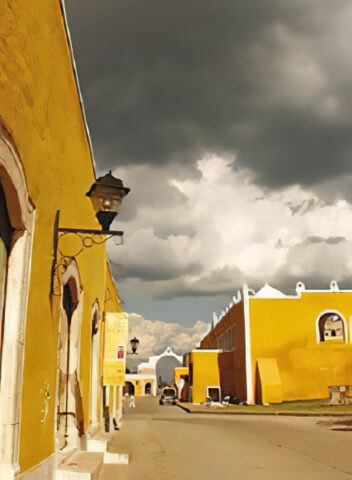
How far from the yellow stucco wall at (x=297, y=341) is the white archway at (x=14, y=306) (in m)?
27.1

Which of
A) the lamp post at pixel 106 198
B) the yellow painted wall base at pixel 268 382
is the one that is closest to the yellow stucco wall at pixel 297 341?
the yellow painted wall base at pixel 268 382

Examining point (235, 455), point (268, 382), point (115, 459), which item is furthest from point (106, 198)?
point (268, 382)

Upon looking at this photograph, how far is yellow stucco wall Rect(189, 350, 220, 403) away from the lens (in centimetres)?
3494

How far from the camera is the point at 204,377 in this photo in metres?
35.0

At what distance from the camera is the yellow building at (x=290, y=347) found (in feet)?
93.9

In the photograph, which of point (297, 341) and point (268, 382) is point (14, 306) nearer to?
point (268, 382)

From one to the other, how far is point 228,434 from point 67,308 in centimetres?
805

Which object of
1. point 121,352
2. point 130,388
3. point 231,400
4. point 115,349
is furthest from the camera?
point 130,388

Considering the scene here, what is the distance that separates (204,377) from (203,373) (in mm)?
281

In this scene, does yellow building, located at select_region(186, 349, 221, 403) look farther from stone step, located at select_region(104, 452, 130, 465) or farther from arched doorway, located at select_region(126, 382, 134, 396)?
arched doorway, located at select_region(126, 382, 134, 396)

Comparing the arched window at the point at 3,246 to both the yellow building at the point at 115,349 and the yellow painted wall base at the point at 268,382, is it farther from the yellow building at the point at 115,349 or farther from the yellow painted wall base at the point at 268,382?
the yellow painted wall base at the point at 268,382

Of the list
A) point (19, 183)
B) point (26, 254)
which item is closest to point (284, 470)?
point (26, 254)

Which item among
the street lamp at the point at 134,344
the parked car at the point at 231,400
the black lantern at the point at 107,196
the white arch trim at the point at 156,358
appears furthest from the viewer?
the white arch trim at the point at 156,358

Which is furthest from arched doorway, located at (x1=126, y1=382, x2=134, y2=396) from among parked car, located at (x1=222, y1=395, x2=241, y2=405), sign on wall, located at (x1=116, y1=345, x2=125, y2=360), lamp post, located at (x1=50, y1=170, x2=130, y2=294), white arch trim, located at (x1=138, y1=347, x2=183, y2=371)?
lamp post, located at (x1=50, y1=170, x2=130, y2=294)
